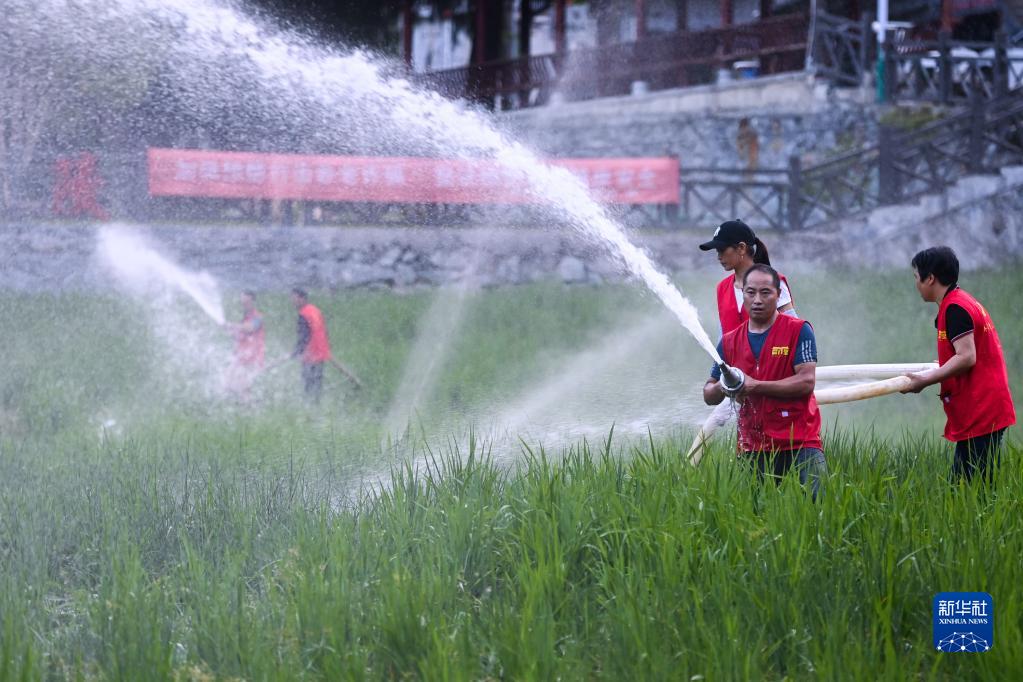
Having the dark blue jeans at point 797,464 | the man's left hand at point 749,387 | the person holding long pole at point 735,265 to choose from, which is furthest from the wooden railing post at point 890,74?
the man's left hand at point 749,387

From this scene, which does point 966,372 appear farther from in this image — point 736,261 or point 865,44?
point 865,44

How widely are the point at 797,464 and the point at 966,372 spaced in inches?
37.3

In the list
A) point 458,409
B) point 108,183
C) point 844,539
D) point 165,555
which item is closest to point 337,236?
point 108,183

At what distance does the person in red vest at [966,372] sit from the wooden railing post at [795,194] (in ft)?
43.7

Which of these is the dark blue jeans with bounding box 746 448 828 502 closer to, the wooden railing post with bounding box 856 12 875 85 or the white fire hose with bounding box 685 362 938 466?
the white fire hose with bounding box 685 362 938 466

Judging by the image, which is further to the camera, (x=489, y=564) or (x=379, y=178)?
(x=379, y=178)

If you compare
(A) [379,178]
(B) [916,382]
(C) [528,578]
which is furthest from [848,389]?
(A) [379,178]

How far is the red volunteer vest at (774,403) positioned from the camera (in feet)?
18.2

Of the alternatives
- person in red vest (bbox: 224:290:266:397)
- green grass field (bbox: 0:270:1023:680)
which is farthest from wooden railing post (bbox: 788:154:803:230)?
green grass field (bbox: 0:270:1023:680)

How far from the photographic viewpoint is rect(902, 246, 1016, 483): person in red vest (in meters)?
5.88

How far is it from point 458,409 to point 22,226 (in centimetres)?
906

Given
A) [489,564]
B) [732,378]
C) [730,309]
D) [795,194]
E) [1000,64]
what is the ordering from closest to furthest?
[489,564], [732,378], [730,309], [795,194], [1000,64]

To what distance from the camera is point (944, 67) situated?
20.3 m

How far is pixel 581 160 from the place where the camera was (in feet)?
62.7
